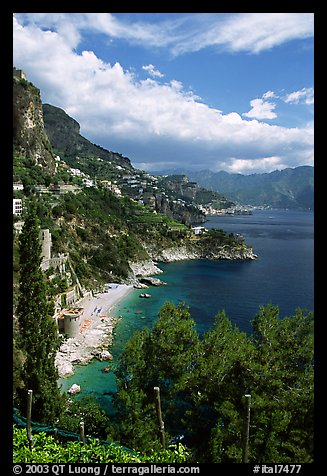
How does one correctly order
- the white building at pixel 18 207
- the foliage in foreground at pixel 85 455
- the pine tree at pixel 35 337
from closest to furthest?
the foliage in foreground at pixel 85 455 → the pine tree at pixel 35 337 → the white building at pixel 18 207

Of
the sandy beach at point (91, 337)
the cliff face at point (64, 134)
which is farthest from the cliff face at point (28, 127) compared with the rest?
the cliff face at point (64, 134)

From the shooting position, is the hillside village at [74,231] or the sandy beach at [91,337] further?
the hillside village at [74,231]

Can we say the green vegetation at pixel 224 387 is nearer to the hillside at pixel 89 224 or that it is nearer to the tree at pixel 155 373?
the tree at pixel 155 373

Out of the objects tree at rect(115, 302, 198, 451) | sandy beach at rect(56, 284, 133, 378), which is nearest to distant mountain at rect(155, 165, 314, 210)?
sandy beach at rect(56, 284, 133, 378)

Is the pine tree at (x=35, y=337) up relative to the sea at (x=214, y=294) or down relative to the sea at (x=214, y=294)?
up

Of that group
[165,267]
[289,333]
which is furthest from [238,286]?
[289,333]

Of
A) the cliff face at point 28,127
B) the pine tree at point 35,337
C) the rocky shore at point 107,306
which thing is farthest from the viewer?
the cliff face at point 28,127

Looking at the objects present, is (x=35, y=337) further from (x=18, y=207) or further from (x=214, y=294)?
(x=214, y=294)

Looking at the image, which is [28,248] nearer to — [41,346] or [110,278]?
[41,346]

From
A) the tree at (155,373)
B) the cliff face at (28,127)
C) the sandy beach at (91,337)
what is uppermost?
the cliff face at (28,127)
